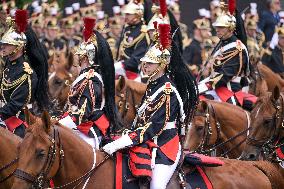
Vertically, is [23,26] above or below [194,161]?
above

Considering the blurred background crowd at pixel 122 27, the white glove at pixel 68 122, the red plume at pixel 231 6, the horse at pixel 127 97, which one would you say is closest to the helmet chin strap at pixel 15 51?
the white glove at pixel 68 122

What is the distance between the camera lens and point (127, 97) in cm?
1348

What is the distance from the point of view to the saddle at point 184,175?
9.09m

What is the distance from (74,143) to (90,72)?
6.26 feet

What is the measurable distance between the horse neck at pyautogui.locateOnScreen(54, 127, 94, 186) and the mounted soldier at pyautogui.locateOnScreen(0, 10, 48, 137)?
7.52ft

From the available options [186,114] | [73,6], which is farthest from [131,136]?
[73,6]

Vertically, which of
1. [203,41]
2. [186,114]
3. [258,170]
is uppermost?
[186,114]

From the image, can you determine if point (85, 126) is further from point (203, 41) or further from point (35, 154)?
point (203, 41)

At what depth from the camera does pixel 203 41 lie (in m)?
21.3

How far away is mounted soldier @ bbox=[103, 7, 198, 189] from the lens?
9156 millimetres

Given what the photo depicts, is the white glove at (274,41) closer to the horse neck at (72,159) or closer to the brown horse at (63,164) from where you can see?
the brown horse at (63,164)

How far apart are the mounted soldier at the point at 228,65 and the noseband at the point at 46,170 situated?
5188mm

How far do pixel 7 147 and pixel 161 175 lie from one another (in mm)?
1680

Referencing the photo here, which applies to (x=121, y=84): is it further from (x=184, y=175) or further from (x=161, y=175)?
(x=161, y=175)
